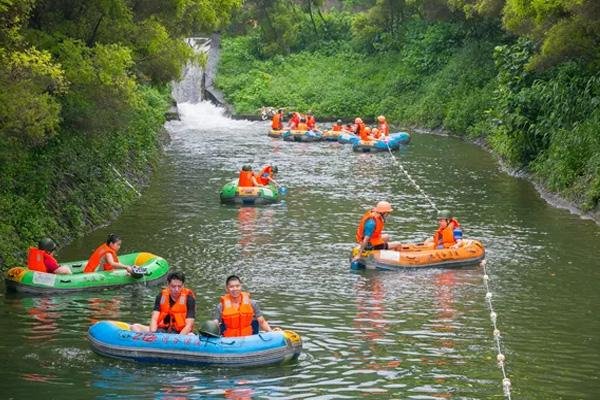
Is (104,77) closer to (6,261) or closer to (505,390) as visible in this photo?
(6,261)

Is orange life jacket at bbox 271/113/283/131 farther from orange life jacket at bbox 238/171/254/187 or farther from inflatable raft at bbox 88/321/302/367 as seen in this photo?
inflatable raft at bbox 88/321/302/367

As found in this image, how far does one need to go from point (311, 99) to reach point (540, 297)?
45.4 metres

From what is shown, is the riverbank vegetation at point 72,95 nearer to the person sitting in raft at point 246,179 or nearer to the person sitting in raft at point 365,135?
the person sitting in raft at point 246,179

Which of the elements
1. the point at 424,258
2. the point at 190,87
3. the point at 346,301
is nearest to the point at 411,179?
the point at 424,258

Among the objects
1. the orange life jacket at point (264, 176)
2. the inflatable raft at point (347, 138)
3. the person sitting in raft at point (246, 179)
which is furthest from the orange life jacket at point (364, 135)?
the person sitting in raft at point (246, 179)

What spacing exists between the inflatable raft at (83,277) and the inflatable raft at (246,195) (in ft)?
28.8

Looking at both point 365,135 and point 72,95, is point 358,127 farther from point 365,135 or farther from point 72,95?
point 72,95

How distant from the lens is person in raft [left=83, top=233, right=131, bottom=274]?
71.3 ft

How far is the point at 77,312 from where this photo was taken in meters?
19.8

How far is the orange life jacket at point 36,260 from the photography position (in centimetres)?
2097

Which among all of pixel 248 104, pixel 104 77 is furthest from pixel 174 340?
pixel 248 104

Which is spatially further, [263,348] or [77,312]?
[77,312]

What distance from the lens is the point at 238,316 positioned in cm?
1662

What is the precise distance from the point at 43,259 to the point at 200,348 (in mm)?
5739
